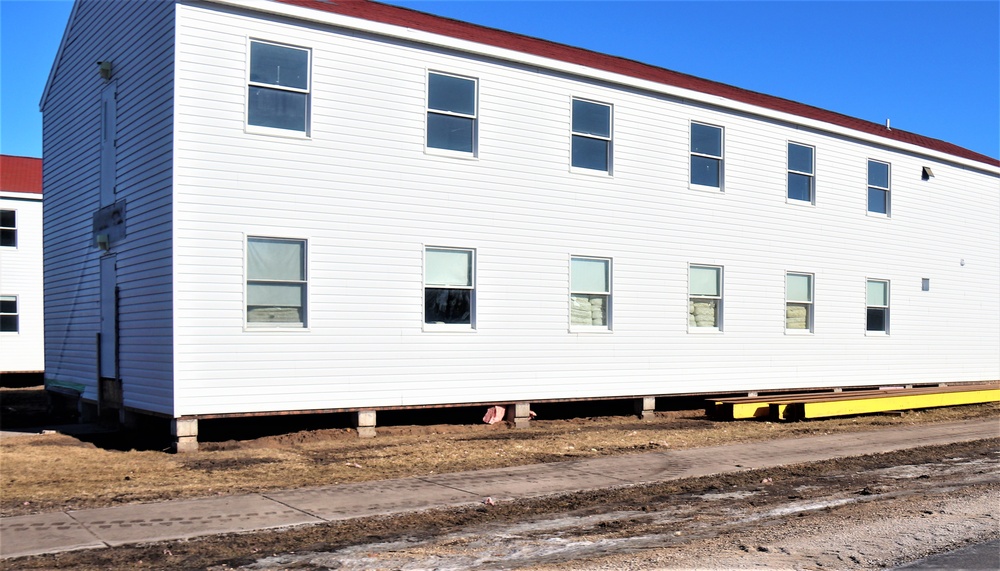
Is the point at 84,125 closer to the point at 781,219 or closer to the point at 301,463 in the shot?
the point at 301,463

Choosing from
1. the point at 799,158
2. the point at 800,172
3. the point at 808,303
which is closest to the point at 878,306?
the point at 808,303

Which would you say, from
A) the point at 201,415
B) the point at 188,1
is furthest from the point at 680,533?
the point at 188,1

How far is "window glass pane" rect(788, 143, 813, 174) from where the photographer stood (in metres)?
20.0

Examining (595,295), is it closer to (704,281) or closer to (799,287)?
(704,281)

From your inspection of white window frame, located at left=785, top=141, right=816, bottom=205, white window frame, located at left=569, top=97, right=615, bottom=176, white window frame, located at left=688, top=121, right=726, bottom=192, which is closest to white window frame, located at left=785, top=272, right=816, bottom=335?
white window frame, located at left=785, top=141, right=816, bottom=205

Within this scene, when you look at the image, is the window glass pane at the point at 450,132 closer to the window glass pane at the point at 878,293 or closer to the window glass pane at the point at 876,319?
the window glass pane at the point at 878,293

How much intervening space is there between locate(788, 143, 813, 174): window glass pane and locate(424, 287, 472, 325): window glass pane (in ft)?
29.1

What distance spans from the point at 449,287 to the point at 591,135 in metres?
4.20

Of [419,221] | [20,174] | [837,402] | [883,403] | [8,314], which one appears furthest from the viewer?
[20,174]

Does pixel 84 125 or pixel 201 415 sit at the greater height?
pixel 84 125

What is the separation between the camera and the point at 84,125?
16875mm

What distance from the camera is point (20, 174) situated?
1188 inches

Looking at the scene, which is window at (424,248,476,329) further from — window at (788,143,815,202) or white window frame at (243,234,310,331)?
window at (788,143,815,202)

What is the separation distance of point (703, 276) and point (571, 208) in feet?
12.2
